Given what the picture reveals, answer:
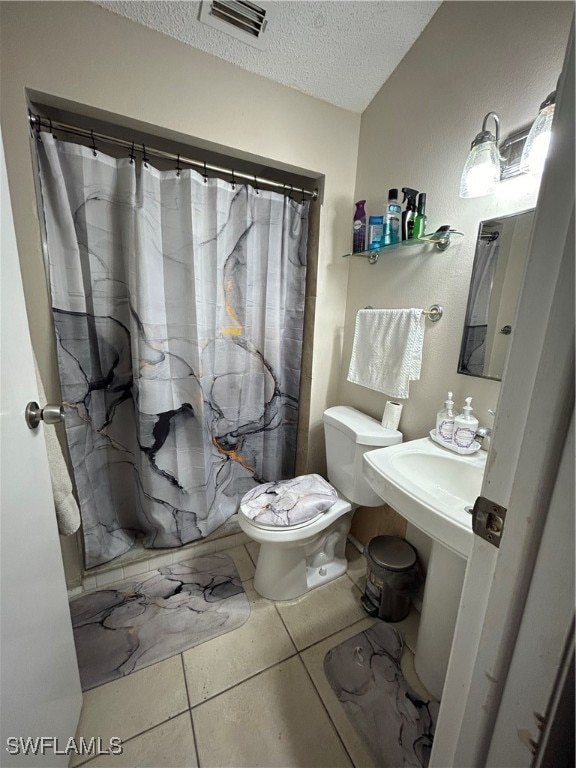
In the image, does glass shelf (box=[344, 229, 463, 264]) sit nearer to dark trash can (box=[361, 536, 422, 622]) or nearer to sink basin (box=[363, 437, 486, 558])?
sink basin (box=[363, 437, 486, 558])

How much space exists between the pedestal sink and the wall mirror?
1.09 feet

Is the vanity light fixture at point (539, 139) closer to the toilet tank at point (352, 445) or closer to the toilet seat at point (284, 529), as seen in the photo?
the toilet tank at point (352, 445)

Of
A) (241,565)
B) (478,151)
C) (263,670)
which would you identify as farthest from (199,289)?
(263,670)

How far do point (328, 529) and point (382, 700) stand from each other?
582 mm

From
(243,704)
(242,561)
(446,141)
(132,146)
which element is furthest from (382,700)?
(132,146)

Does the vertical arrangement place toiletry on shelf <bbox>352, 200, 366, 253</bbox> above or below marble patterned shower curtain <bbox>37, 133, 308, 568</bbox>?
above

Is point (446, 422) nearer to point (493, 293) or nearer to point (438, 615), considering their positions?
point (493, 293)

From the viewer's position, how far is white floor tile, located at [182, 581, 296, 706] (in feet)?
3.45

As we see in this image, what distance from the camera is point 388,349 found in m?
1.29

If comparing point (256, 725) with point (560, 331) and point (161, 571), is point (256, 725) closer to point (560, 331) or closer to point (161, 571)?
point (161, 571)

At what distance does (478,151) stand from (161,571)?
216 cm

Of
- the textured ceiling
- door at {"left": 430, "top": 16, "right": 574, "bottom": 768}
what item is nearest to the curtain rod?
the textured ceiling

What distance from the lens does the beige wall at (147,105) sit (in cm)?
98

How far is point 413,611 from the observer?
4.33ft
